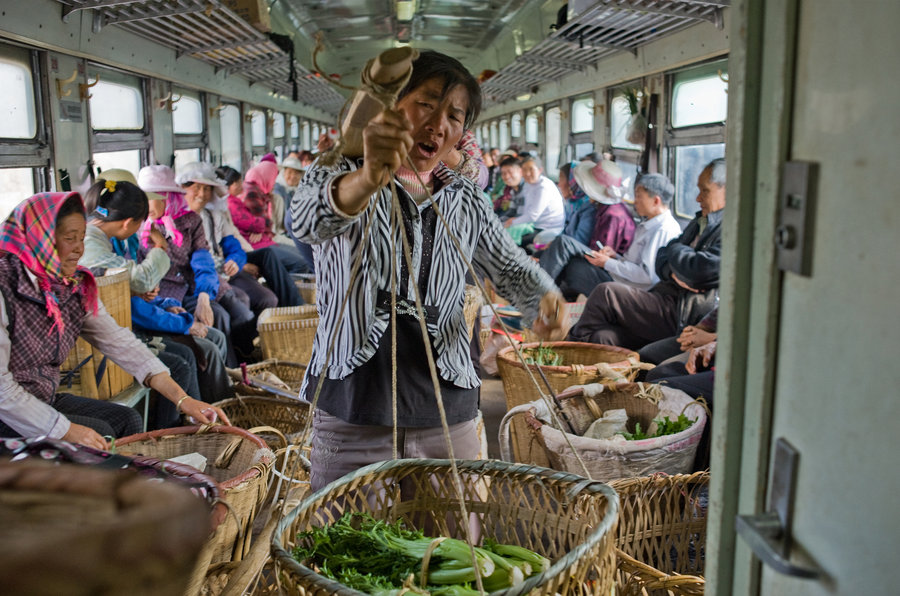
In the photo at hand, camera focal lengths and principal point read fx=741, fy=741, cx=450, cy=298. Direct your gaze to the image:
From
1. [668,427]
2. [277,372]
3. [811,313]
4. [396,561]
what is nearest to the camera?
[811,313]

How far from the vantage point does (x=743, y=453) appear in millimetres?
936

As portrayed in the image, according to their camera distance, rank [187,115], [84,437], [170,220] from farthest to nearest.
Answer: [187,115] < [170,220] < [84,437]

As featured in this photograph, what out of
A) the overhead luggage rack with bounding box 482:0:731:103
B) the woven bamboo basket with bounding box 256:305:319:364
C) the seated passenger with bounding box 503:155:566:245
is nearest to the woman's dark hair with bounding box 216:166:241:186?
the seated passenger with bounding box 503:155:566:245

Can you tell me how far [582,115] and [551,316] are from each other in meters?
7.87

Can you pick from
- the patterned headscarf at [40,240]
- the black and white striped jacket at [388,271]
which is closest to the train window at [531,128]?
the patterned headscarf at [40,240]

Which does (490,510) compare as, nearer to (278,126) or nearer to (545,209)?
(545,209)

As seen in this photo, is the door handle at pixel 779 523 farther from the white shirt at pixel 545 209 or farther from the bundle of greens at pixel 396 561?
the white shirt at pixel 545 209

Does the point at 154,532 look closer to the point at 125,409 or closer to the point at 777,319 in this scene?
the point at 777,319

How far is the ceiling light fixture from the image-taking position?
10.8 m

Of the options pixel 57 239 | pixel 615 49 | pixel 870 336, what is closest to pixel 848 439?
pixel 870 336

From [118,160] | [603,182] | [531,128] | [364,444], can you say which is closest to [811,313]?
[364,444]

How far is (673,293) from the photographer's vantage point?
15.0 feet

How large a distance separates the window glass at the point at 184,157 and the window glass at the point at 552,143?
5093 mm

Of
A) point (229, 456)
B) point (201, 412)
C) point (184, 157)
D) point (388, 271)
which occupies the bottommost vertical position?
point (229, 456)
